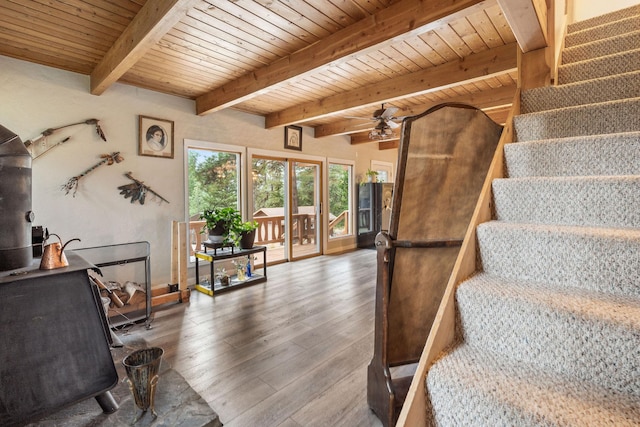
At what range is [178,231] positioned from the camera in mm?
3590

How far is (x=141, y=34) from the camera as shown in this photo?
2137 millimetres

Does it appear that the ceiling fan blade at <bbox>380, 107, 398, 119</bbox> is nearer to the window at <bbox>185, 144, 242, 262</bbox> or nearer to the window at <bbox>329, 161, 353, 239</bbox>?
the window at <bbox>185, 144, 242, 262</bbox>

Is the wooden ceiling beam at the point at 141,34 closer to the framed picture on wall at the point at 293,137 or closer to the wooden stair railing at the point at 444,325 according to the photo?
the wooden stair railing at the point at 444,325

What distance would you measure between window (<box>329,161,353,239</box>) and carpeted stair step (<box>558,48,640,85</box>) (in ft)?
14.9

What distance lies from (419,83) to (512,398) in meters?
3.41

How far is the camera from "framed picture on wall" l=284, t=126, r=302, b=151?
5438 mm

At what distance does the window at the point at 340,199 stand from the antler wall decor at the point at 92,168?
3.92 m

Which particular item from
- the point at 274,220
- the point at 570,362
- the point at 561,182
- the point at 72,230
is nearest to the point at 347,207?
the point at 274,220

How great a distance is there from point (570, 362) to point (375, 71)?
10.8ft

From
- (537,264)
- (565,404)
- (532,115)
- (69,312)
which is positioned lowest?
(69,312)

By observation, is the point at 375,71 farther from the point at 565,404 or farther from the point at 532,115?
the point at 565,404

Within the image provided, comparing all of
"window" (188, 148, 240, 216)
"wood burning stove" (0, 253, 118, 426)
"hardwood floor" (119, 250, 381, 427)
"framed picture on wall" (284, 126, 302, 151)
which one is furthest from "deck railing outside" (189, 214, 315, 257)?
"wood burning stove" (0, 253, 118, 426)

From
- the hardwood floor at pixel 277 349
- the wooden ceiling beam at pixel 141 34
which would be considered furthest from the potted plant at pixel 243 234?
the wooden ceiling beam at pixel 141 34

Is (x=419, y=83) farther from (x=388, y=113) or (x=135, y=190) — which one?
(x=135, y=190)
